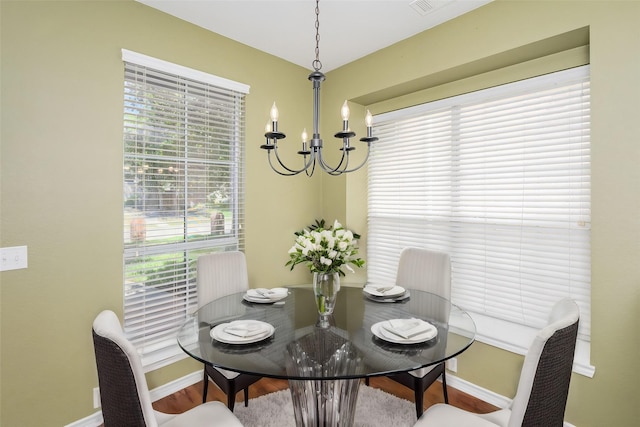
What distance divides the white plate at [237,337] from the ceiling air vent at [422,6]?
2276 mm

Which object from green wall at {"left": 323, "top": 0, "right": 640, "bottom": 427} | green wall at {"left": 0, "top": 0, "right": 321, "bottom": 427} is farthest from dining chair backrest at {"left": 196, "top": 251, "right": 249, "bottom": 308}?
green wall at {"left": 323, "top": 0, "right": 640, "bottom": 427}

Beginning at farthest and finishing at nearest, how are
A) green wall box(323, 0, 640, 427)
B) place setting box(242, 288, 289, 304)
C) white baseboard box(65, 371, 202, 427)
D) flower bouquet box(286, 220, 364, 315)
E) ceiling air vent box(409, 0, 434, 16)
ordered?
ceiling air vent box(409, 0, 434, 16)
white baseboard box(65, 371, 202, 427)
place setting box(242, 288, 289, 304)
green wall box(323, 0, 640, 427)
flower bouquet box(286, 220, 364, 315)

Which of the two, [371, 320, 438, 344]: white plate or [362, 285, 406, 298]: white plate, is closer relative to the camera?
[371, 320, 438, 344]: white plate

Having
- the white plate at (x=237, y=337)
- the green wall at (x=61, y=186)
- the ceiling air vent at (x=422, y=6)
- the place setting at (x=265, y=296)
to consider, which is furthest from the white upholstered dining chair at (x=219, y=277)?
the ceiling air vent at (x=422, y=6)

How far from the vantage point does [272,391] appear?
2504 mm

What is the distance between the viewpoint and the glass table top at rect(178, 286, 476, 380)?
1.23 m

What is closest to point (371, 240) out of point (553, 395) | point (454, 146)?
point (454, 146)

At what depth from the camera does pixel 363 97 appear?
317 centimetres

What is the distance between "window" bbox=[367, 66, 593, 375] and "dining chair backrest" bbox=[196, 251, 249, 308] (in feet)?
5.13

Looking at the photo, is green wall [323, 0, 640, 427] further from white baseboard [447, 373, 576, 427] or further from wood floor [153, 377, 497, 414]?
wood floor [153, 377, 497, 414]

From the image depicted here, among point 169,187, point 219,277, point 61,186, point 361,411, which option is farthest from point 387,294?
point 61,186

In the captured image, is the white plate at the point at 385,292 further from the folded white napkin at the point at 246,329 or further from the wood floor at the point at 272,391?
the wood floor at the point at 272,391

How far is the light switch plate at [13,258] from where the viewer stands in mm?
1778

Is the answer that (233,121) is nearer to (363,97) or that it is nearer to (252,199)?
(252,199)
